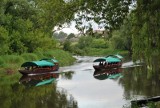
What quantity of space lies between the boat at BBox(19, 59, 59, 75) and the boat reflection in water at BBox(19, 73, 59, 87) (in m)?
0.64

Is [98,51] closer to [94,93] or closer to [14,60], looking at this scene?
[14,60]

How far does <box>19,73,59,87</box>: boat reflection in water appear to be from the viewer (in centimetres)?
3015

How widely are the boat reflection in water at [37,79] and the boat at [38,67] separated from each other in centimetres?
64

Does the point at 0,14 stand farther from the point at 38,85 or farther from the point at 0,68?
the point at 38,85

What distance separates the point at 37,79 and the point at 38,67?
3.88m

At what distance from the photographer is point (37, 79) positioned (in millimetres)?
Result: 33062

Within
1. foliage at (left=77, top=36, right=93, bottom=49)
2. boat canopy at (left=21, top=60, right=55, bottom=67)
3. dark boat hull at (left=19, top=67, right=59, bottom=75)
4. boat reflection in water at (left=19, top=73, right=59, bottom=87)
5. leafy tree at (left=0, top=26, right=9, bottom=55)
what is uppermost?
leafy tree at (left=0, top=26, right=9, bottom=55)

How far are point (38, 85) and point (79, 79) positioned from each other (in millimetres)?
4377

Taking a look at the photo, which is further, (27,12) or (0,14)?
(27,12)

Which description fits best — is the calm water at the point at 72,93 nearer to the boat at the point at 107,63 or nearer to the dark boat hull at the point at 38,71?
the dark boat hull at the point at 38,71

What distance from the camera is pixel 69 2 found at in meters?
11.5

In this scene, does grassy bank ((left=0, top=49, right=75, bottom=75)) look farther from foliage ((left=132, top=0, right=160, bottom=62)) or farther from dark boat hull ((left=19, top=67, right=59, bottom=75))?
foliage ((left=132, top=0, right=160, bottom=62))

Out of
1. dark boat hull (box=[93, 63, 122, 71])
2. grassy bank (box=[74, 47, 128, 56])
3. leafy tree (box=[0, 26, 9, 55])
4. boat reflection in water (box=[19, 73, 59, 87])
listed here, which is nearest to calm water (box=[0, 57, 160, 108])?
boat reflection in water (box=[19, 73, 59, 87])

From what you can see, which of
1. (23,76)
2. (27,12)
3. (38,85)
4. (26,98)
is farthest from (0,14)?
(26,98)
